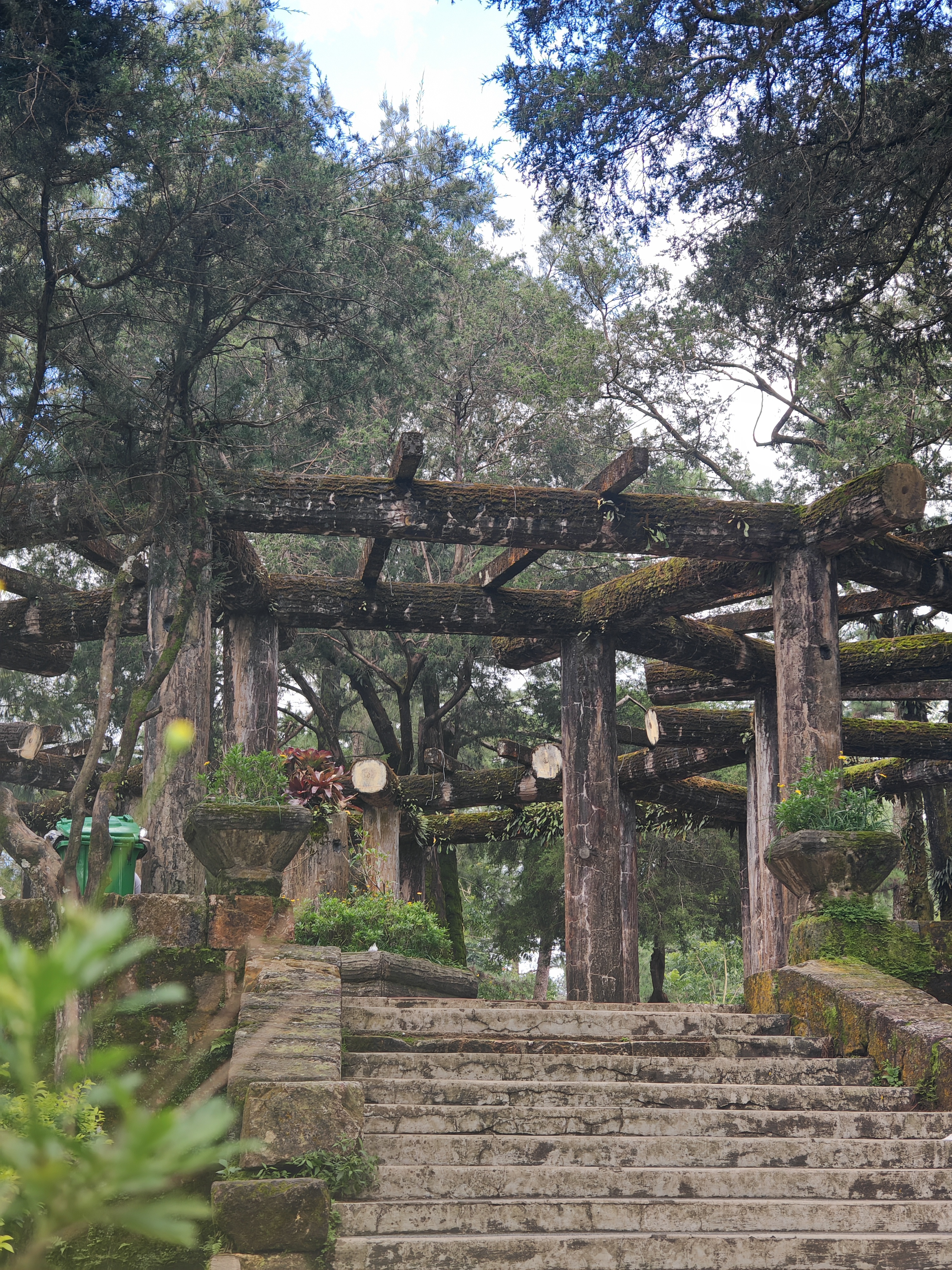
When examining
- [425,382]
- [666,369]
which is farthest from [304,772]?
[666,369]

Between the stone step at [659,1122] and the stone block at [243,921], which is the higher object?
→ the stone block at [243,921]

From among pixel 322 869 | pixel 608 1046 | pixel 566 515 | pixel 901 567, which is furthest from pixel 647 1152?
pixel 322 869

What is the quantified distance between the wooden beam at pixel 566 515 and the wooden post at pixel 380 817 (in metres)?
3.91

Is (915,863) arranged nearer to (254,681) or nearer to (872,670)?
(872,670)

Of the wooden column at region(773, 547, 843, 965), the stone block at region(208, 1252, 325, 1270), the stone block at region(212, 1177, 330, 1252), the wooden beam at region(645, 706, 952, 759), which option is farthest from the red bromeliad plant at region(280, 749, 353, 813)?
the wooden beam at region(645, 706, 952, 759)

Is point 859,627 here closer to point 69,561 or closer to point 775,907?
point 775,907

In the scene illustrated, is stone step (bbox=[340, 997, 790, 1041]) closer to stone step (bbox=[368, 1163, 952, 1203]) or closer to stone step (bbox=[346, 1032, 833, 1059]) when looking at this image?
stone step (bbox=[346, 1032, 833, 1059])

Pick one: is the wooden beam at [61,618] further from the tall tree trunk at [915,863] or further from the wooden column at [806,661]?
the tall tree trunk at [915,863]

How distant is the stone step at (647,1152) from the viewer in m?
5.09

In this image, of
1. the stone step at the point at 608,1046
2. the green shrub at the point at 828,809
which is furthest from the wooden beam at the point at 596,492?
the stone step at the point at 608,1046

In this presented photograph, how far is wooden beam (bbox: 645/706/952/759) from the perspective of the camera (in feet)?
44.3

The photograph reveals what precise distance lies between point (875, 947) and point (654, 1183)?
10.8 ft

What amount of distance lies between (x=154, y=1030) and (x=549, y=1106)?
2034mm

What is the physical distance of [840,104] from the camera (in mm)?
8195
